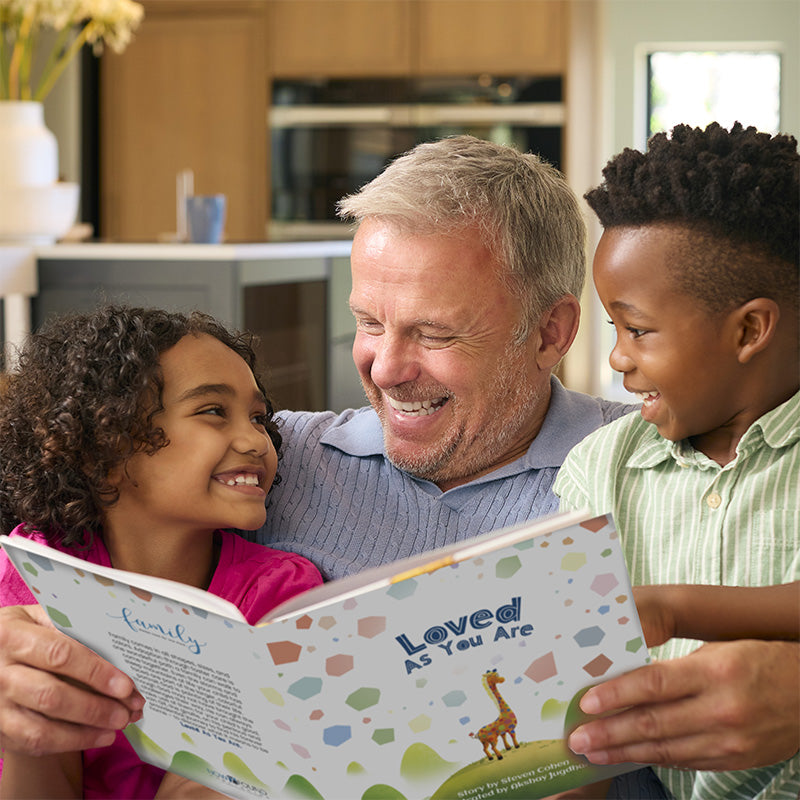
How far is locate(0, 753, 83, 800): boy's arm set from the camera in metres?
1.08

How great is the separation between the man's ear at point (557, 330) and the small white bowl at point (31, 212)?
2.01m

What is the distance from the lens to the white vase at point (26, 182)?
9.79 feet

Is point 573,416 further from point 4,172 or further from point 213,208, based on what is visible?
point 4,172

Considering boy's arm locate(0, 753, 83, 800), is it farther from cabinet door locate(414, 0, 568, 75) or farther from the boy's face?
cabinet door locate(414, 0, 568, 75)

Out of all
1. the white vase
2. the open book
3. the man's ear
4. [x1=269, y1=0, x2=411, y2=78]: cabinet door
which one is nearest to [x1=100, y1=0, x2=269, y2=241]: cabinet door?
[x1=269, y1=0, x2=411, y2=78]: cabinet door

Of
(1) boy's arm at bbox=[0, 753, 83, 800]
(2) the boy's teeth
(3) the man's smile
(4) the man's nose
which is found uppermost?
(4) the man's nose

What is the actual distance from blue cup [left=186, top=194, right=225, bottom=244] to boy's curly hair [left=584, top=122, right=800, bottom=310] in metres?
2.11

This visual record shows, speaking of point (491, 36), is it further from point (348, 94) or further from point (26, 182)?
point (26, 182)

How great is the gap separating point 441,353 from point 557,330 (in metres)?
0.20

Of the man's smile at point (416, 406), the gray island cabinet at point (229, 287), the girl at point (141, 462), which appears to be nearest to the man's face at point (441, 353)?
the man's smile at point (416, 406)

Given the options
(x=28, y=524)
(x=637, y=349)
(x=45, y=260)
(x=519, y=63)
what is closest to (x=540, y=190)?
(x=637, y=349)

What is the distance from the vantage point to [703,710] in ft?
2.80

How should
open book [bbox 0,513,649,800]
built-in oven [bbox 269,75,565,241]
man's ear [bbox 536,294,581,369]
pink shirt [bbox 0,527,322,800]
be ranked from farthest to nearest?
built-in oven [bbox 269,75,565,241] < man's ear [bbox 536,294,581,369] < pink shirt [bbox 0,527,322,800] < open book [bbox 0,513,649,800]

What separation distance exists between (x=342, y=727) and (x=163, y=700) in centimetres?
21
